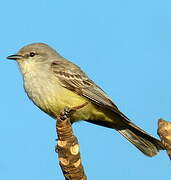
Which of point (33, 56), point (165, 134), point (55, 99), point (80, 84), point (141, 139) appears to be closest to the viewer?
point (165, 134)

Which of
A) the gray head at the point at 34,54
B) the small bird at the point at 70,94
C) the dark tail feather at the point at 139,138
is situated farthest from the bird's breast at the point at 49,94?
Answer: the dark tail feather at the point at 139,138

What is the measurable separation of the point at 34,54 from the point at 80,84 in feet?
3.88

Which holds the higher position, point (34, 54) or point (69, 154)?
point (34, 54)

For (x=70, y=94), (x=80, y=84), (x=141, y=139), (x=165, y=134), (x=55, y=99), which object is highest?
(x=80, y=84)

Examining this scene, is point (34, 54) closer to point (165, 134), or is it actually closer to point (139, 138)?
point (139, 138)

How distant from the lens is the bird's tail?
7980 mm

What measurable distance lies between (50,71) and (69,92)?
0.56m

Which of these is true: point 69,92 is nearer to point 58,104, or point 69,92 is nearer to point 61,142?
point 58,104

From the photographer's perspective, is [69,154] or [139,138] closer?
[69,154]

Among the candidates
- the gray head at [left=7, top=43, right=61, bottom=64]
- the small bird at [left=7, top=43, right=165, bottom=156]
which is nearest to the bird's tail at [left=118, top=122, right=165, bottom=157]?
the small bird at [left=7, top=43, right=165, bottom=156]

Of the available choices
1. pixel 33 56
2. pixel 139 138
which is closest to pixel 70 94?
pixel 33 56

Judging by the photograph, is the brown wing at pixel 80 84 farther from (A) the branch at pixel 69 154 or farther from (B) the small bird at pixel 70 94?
(A) the branch at pixel 69 154

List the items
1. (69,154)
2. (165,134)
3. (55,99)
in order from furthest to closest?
(55,99)
(69,154)
(165,134)

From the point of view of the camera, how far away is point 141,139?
8.53 metres
